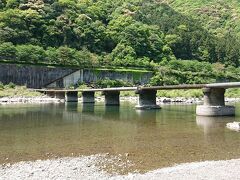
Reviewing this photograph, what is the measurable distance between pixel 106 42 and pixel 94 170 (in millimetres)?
118742

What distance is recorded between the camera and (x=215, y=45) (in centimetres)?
15088

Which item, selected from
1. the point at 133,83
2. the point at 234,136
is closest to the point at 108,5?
the point at 133,83

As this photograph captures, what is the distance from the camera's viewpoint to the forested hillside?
10344cm

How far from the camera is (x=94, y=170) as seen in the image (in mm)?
13820

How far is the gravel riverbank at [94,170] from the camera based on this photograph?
41.4 feet

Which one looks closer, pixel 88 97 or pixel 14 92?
pixel 88 97

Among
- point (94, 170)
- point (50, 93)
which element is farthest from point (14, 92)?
point (94, 170)

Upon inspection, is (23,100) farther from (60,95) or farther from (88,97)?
(88,97)

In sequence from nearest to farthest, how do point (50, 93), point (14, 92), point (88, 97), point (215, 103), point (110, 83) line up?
point (215, 103), point (88, 97), point (14, 92), point (50, 93), point (110, 83)

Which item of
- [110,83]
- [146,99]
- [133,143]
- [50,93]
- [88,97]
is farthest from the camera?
[110,83]

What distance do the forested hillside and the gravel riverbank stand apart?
268 feet

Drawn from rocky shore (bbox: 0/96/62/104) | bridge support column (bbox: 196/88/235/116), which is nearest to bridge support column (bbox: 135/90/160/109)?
bridge support column (bbox: 196/88/235/116)

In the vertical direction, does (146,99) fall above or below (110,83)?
below

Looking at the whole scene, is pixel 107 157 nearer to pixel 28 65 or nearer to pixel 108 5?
pixel 28 65
